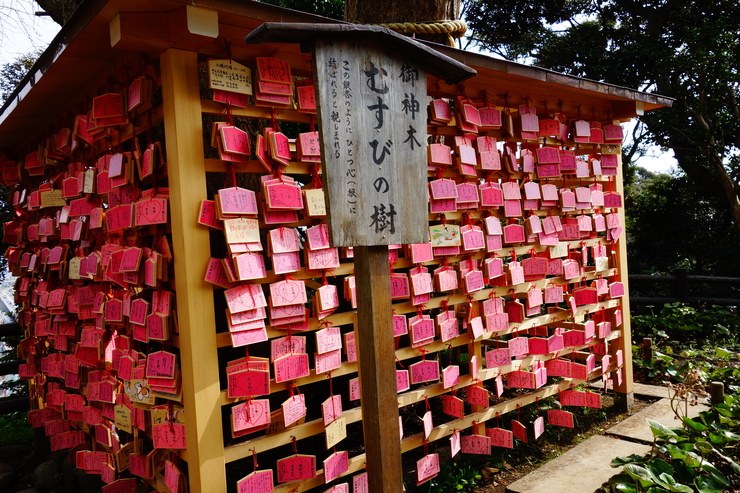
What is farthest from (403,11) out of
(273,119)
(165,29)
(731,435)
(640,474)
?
(731,435)

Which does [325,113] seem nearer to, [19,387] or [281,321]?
[281,321]

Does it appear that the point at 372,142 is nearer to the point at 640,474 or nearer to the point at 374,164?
the point at 374,164

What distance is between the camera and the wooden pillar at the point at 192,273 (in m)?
2.52

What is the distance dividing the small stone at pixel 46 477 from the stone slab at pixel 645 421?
4.84 m

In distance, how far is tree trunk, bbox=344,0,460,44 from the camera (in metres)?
4.58

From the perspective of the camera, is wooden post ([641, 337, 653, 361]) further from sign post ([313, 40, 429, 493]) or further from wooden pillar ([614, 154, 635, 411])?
sign post ([313, 40, 429, 493])

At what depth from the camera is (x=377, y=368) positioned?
84.7 inches

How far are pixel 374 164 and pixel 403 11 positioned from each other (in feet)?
10.3

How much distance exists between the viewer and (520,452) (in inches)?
171

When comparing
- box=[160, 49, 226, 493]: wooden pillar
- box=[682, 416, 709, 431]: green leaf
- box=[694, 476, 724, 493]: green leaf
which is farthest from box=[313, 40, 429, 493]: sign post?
box=[682, 416, 709, 431]: green leaf

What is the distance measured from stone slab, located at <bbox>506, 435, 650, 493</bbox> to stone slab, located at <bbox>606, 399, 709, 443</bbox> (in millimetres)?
161

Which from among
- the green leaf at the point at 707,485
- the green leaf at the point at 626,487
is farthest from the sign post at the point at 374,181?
the green leaf at the point at 707,485

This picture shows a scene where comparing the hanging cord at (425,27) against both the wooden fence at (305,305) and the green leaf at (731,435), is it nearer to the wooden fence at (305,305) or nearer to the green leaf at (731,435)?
the wooden fence at (305,305)

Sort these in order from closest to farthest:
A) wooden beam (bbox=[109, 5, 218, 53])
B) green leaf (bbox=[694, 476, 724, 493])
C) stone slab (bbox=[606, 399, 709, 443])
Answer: wooden beam (bbox=[109, 5, 218, 53])
green leaf (bbox=[694, 476, 724, 493])
stone slab (bbox=[606, 399, 709, 443])
